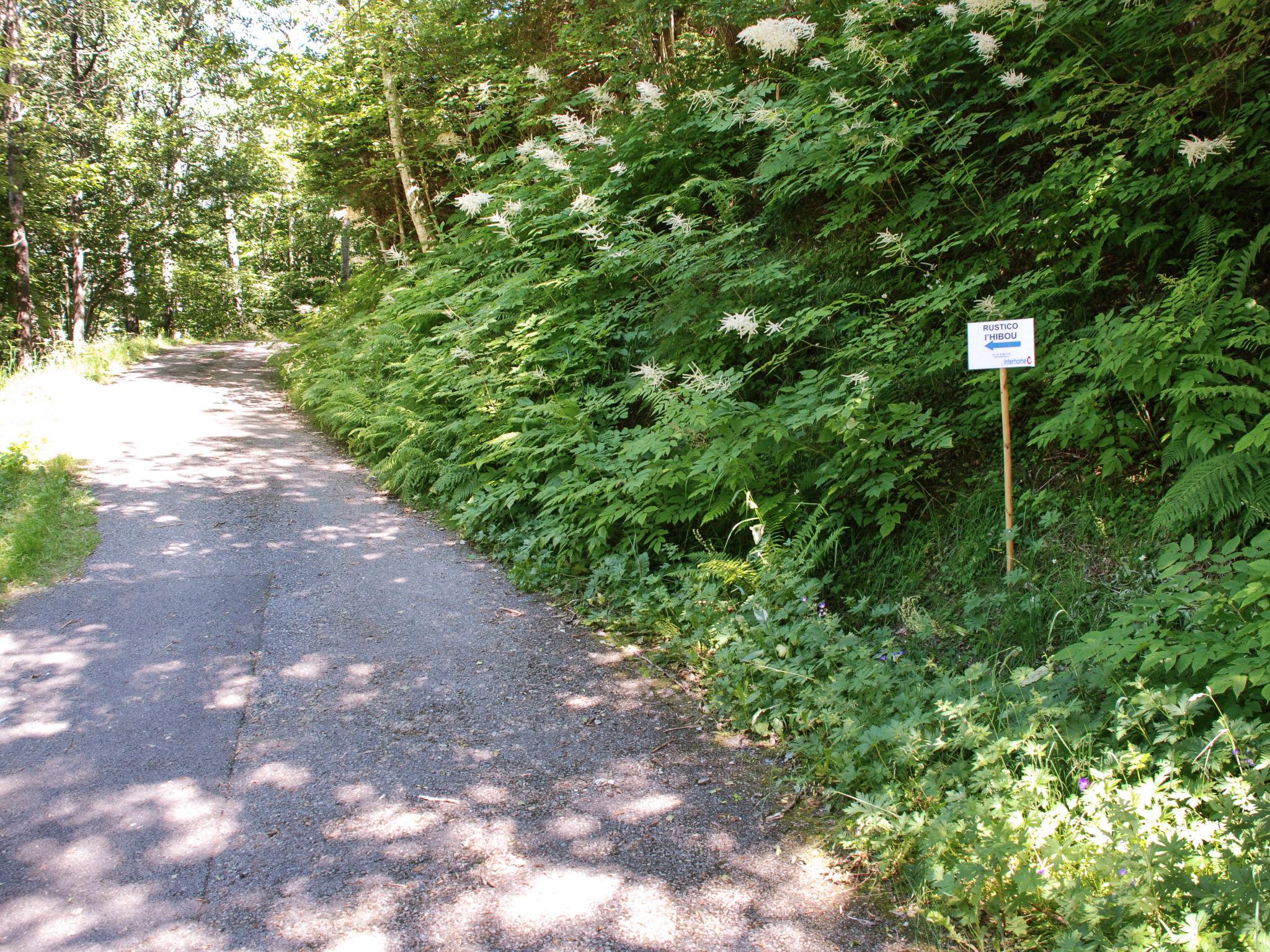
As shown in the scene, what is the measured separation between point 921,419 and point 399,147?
39.8ft

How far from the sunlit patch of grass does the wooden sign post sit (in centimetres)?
660

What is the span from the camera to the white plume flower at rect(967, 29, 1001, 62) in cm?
526

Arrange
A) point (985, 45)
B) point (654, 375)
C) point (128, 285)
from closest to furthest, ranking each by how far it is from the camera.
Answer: point (985, 45) < point (654, 375) < point (128, 285)

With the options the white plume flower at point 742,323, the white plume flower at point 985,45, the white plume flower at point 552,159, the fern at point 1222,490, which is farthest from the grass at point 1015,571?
the white plume flower at point 552,159

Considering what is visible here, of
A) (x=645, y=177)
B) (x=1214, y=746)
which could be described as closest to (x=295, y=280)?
(x=645, y=177)

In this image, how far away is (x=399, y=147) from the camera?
45.2ft

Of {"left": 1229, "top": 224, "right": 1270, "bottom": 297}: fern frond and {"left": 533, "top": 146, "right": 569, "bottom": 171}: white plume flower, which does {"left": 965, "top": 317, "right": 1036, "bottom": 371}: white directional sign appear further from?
{"left": 533, "top": 146, "right": 569, "bottom": 171}: white plume flower

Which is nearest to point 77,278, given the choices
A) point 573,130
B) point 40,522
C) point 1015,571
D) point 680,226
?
point 40,522

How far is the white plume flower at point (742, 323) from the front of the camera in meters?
5.46

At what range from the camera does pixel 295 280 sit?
35.1m

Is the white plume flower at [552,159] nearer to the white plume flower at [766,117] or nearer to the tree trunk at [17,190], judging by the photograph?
the white plume flower at [766,117]

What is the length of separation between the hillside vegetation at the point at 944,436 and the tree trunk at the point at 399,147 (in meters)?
6.02

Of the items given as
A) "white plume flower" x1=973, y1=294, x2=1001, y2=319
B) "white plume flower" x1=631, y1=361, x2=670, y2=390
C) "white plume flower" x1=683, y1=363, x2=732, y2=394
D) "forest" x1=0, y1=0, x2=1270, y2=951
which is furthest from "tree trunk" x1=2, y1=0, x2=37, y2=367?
"white plume flower" x1=973, y1=294, x2=1001, y2=319

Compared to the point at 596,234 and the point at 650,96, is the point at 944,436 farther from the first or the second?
the point at 650,96
